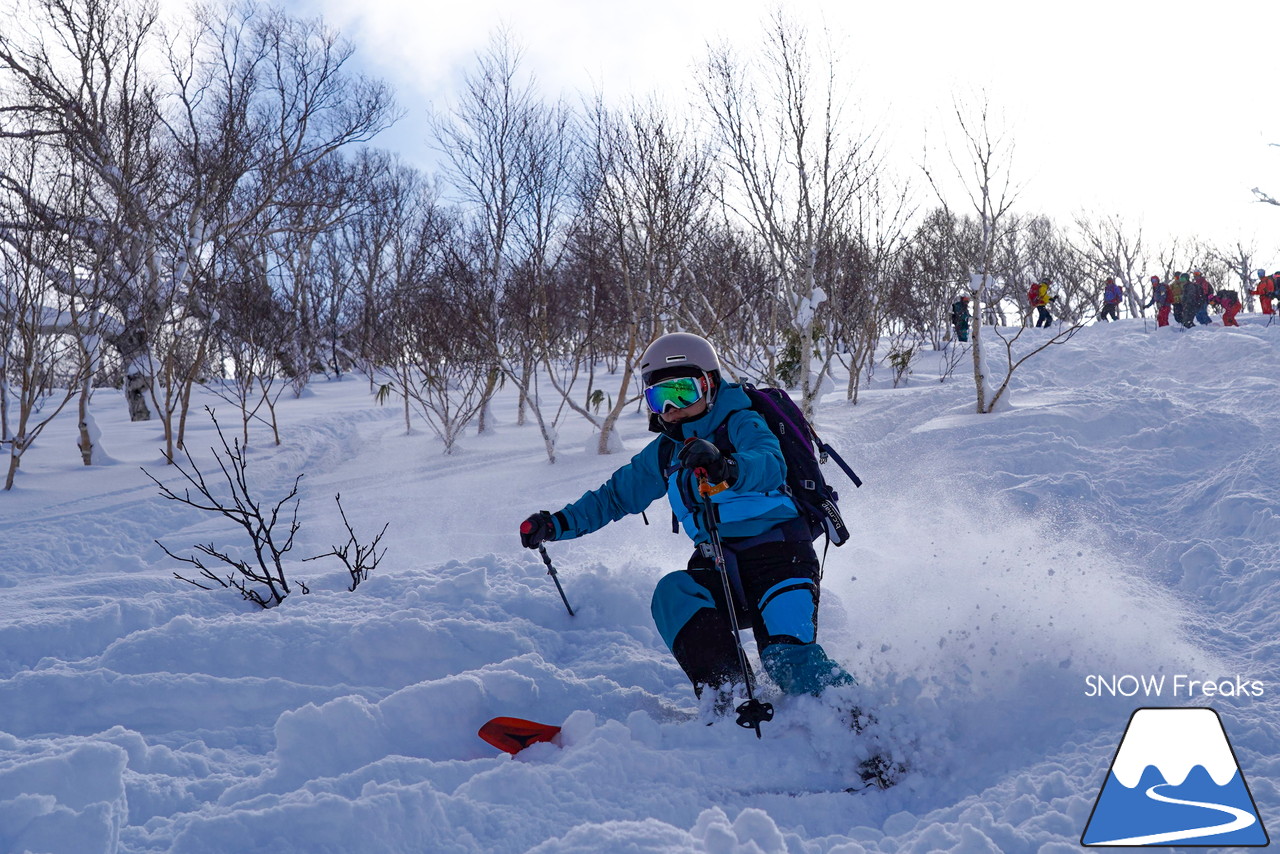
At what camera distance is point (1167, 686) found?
240 centimetres

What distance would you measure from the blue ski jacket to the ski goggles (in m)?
0.10

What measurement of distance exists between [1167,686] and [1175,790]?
583 mm

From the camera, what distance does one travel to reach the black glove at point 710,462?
2.40 metres

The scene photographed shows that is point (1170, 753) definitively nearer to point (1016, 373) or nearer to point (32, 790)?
point (32, 790)

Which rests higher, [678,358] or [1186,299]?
[1186,299]

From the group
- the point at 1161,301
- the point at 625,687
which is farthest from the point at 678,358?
the point at 1161,301

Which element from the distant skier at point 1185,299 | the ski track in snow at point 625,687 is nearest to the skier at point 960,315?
the distant skier at point 1185,299

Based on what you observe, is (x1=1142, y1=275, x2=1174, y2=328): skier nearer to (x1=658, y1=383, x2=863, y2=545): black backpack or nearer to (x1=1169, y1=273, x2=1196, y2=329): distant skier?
(x1=1169, y1=273, x2=1196, y2=329): distant skier

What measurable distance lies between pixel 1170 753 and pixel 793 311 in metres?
6.43

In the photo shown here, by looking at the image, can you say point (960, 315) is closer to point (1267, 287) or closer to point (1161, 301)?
point (1161, 301)

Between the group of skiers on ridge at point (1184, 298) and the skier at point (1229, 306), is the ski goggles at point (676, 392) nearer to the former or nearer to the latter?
the group of skiers on ridge at point (1184, 298)

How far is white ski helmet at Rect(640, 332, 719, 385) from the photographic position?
283 centimetres

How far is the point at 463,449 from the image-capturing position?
11.5 metres

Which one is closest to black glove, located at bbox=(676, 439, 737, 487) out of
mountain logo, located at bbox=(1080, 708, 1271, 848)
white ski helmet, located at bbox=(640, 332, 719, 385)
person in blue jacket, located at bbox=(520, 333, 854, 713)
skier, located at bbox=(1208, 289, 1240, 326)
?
person in blue jacket, located at bbox=(520, 333, 854, 713)
